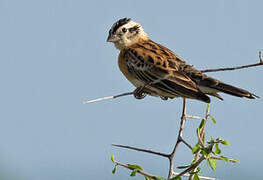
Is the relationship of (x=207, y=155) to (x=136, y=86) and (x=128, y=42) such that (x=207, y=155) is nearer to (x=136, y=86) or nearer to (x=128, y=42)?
(x=136, y=86)

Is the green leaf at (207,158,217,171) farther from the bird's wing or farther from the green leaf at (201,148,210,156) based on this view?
the bird's wing

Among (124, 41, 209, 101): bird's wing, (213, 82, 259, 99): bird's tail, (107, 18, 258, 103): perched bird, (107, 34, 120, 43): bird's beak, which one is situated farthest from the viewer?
(107, 34, 120, 43): bird's beak

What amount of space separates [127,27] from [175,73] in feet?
6.12

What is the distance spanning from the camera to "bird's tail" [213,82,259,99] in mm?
6307

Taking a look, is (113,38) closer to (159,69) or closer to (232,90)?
(159,69)

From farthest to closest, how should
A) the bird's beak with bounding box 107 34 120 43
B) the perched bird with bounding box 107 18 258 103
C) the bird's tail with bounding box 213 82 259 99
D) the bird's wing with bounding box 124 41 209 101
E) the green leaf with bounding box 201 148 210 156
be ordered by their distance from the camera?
the bird's beak with bounding box 107 34 120 43 < the bird's wing with bounding box 124 41 209 101 < the perched bird with bounding box 107 18 258 103 < the bird's tail with bounding box 213 82 259 99 < the green leaf with bounding box 201 148 210 156

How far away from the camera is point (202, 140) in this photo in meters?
5.23

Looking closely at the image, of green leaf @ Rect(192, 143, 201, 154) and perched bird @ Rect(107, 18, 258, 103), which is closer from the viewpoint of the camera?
green leaf @ Rect(192, 143, 201, 154)

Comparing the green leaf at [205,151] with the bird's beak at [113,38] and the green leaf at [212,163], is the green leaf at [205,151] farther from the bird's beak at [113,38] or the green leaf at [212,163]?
the bird's beak at [113,38]

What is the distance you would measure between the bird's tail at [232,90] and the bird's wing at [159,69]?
0.79ft

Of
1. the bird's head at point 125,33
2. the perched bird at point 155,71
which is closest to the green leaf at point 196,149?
the perched bird at point 155,71

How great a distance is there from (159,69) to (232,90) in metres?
1.89

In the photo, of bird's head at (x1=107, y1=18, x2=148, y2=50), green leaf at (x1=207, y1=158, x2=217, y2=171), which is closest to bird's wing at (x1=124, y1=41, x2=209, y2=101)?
bird's head at (x1=107, y1=18, x2=148, y2=50)

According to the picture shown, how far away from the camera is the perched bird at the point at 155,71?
7.32 m
